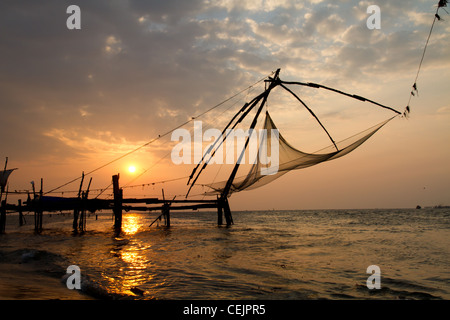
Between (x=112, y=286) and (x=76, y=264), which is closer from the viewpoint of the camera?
(x=112, y=286)

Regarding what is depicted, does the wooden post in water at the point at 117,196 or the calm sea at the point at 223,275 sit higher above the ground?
the wooden post in water at the point at 117,196

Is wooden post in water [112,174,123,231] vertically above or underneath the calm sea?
above

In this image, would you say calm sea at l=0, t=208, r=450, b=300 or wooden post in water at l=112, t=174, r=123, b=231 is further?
wooden post in water at l=112, t=174, r=123, b=231

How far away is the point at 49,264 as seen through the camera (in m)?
7.37

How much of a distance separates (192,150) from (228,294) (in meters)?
7.70

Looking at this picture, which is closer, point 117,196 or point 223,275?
point 223,275

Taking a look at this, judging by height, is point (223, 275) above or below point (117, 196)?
below

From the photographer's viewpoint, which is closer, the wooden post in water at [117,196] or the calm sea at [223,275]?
the calm sea at [223,275]
